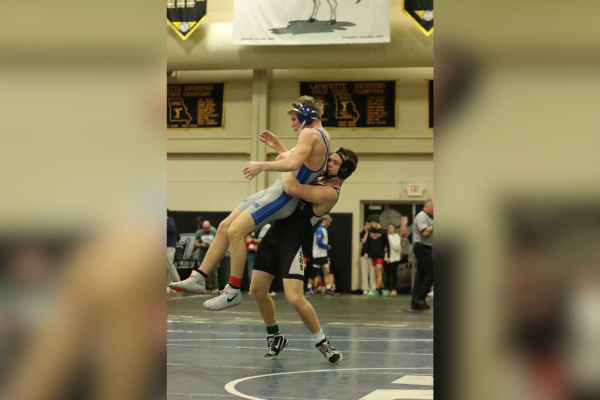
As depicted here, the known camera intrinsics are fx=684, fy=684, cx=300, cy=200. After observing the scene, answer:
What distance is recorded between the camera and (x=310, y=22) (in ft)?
50.8

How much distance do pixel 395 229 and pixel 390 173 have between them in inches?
57.3

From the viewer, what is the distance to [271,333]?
5.88 meters

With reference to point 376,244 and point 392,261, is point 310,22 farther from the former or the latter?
point 392,261

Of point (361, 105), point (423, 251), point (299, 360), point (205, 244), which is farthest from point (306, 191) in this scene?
point (361, 105)

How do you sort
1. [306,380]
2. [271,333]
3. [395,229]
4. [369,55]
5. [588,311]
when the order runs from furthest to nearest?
[395,229], [369,55], [271,333], [306,380], [588,311]

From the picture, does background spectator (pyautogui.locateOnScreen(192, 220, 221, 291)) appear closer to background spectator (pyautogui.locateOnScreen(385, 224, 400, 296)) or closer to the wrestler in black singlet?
background spectator (pyautogui.locateOnScreen(385, 224, 400, 296))

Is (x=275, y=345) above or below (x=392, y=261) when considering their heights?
above

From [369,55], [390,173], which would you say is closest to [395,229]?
[390,173]

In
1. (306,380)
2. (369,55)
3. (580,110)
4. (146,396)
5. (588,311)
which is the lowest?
(306,380)

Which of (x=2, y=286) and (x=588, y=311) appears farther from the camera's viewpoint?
(x=2, y=286)

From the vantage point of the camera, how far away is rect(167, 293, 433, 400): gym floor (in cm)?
431

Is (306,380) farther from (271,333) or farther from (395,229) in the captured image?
(395,229)

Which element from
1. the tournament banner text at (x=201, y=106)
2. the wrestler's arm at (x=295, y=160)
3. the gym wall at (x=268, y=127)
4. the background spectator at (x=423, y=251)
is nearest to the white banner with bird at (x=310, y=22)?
the gym wall at (x=268, y=127)

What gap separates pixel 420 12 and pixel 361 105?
10.6 ft
